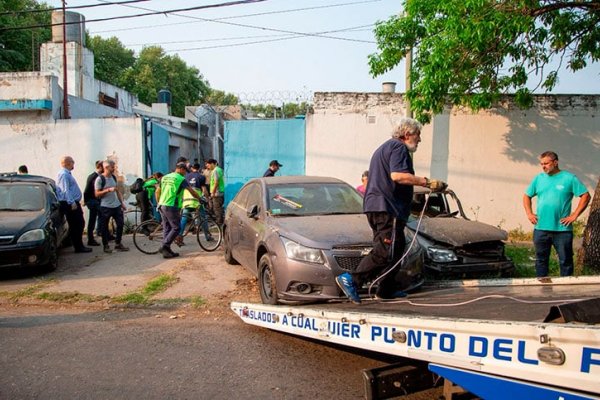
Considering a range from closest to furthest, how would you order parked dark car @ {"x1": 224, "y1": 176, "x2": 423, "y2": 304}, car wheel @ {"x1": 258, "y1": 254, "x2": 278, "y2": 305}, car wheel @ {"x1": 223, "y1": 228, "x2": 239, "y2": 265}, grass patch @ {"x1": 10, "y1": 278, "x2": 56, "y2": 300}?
parked dark car @ {"x1": 224, "y1": 176, "x2": 423, "y2": 304}, car wheel @ {"x1": 258, "y1": 254, "x2": 278, "y2": 305}, grass patch @ {"x1": 10, "y1": 278, "x2": 56, "y2": 300}, car wheel @ {"x1": 223, "y1": 228, "x2": 239, "y2": 265}

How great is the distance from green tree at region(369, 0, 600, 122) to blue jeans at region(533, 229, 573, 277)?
389 centimetres

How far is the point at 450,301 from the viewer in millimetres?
4285

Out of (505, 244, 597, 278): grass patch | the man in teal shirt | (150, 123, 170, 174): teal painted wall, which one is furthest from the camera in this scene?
(150, 123, 170, 174): teal painted wall

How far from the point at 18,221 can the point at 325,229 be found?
529 centimetres

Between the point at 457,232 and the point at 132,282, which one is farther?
the point at 132,282

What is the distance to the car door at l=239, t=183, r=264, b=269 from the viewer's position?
6.14m

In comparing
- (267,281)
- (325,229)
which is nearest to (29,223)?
(267,281)

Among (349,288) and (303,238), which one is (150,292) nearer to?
(303,238)

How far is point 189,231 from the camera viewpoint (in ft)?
32.3

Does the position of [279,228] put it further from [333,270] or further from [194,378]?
[194,378]

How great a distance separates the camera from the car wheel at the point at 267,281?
531 cm

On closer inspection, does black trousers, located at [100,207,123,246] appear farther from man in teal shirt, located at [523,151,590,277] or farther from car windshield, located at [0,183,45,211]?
man in teal shirt, located at [523,151,590,277]

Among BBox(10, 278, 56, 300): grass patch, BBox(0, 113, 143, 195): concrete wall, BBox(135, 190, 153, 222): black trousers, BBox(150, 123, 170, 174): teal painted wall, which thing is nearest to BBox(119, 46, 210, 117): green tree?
BBox(150, 123, 170, 174): teal painted wall

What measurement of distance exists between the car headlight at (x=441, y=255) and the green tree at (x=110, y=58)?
43.6 m
